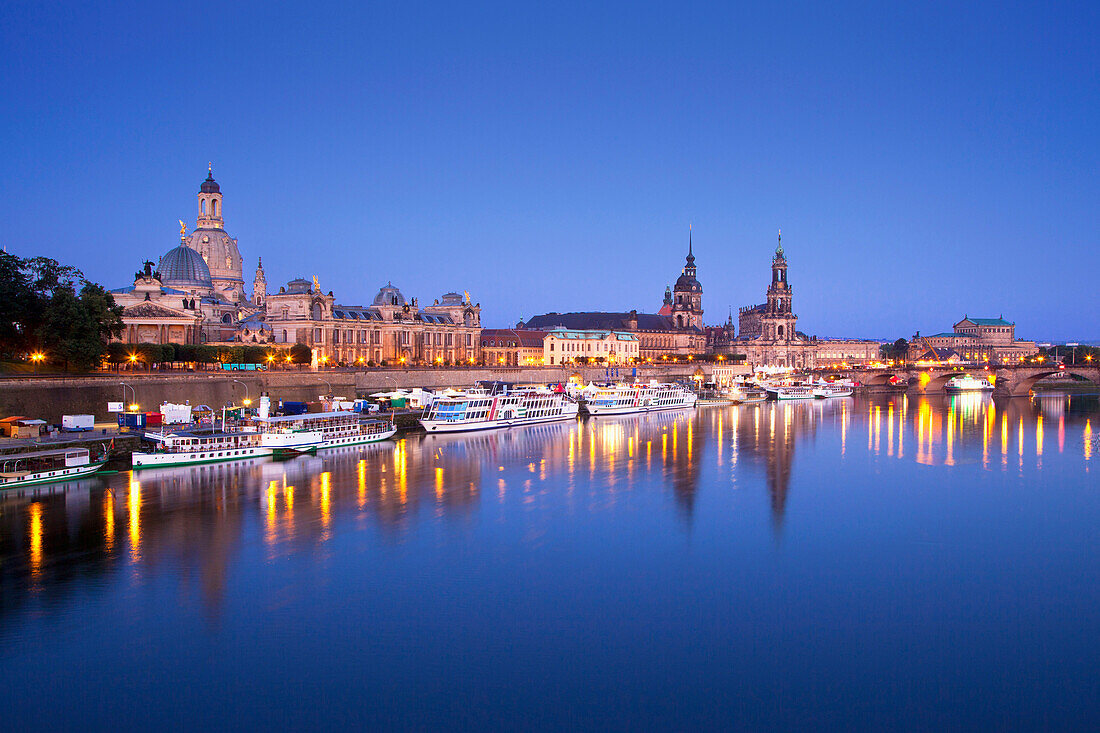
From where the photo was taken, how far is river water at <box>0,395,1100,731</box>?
→ 13.8 meters

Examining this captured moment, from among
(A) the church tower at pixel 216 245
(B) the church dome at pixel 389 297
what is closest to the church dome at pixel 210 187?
(A) the church tower at pixel 216 245

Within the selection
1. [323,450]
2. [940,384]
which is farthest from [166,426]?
[940,384]

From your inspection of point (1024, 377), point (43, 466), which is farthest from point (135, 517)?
point (1024, 377)

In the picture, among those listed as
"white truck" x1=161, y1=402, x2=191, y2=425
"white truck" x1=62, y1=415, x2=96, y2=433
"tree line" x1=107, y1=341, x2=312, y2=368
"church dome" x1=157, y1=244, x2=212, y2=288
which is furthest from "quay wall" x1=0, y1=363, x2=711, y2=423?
"church dome" x1=157, y1=244, x2=212, y2=288

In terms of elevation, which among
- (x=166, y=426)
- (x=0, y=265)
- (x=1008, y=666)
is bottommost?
(x=1008, y=666)

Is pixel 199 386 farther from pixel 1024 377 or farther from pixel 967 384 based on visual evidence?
pixel 967 384

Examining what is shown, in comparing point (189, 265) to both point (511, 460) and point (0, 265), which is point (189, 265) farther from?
point (511, 460)

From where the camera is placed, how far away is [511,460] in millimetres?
38094

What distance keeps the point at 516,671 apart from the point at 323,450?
27.0m

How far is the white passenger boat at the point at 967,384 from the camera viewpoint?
332 ft

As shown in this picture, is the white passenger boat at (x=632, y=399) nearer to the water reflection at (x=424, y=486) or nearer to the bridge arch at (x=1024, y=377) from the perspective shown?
the water reflection at (x=424, y=486)

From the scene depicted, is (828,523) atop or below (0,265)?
below

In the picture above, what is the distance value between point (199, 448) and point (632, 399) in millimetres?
38555

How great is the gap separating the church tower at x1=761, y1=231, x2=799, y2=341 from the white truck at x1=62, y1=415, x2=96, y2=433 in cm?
11079
